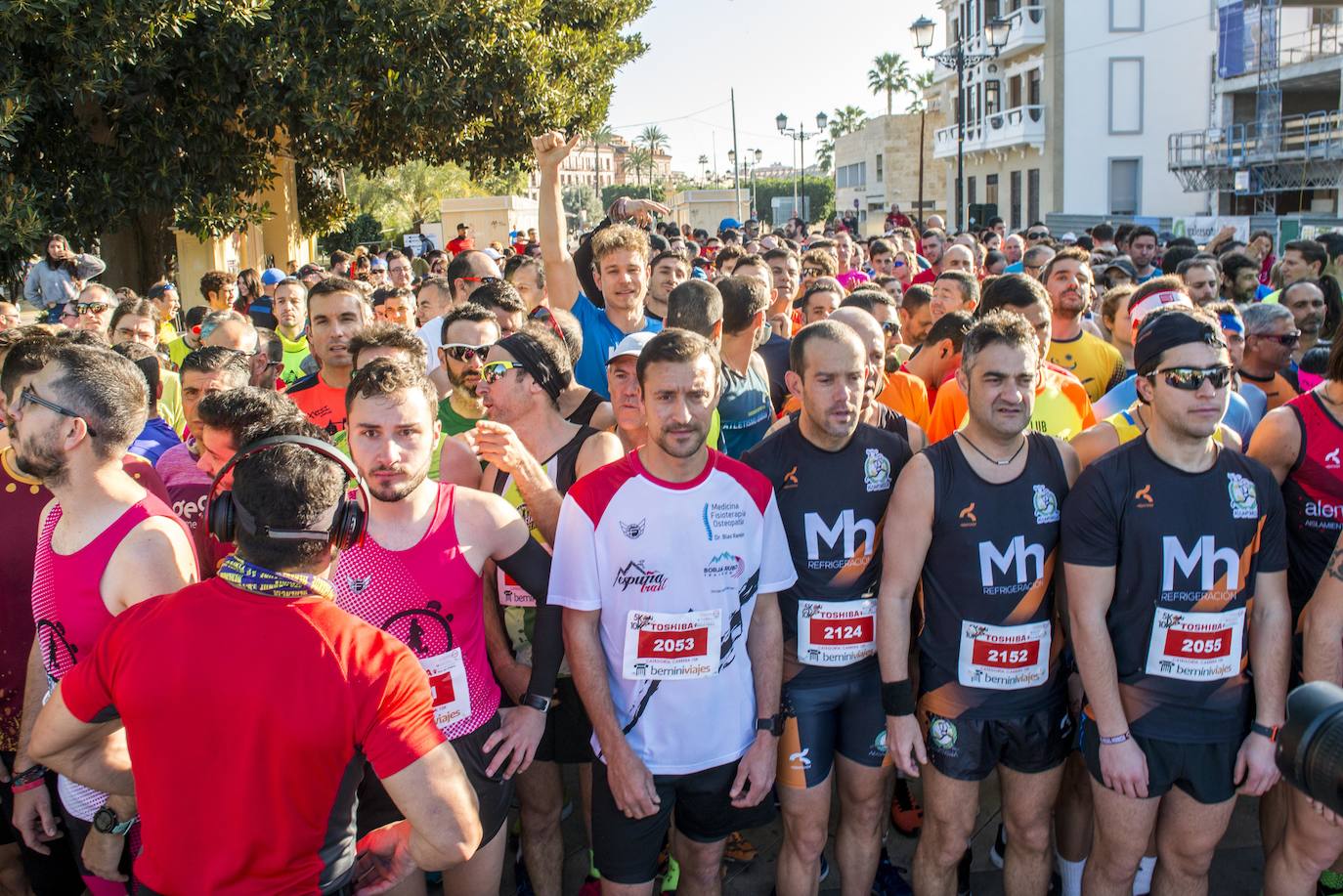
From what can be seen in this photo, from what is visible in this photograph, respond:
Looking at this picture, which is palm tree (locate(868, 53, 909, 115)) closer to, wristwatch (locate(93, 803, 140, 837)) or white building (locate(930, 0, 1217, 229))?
white building (locate(930, 0, 1217, 229))

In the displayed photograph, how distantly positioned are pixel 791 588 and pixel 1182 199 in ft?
131

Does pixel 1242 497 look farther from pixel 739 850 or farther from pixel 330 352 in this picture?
pixel 330 352

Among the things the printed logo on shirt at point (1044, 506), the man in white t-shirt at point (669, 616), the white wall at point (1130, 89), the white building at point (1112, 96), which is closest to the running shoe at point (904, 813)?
the man in white t-shirt at point (669, 616)

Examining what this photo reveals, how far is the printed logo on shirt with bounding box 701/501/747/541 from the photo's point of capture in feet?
10.0

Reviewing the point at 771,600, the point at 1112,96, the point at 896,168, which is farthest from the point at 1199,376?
the point at 896,168

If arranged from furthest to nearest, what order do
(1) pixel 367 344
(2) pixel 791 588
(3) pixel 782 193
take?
1. (3) pixel 782 193
2. (1) pixel 367 344
3. (2) pixel 791 588

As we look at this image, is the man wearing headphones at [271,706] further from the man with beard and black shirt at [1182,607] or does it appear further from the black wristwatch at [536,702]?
the man with beard and black shirt at [1182,607]

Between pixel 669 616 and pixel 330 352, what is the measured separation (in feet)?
9.29

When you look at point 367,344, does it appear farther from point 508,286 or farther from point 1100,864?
point 1100,864

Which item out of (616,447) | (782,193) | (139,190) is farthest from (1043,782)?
(782,193)

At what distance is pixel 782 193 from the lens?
8725cm

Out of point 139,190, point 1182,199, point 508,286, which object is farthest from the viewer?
point 1182,199

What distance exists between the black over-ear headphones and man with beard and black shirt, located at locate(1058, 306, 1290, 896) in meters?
2.21

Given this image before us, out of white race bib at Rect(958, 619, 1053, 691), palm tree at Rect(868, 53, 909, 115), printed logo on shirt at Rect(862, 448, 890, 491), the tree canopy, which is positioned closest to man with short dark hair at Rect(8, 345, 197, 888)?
printed logo on shirt at Rect(862, 448, 890, 491)
